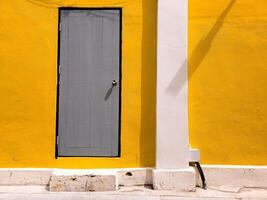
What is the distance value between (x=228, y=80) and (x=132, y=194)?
2.03 meters

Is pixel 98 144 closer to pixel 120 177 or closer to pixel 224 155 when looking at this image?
pixel 120 177

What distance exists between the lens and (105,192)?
568 cm

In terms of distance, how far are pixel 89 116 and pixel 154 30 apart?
1493 mm

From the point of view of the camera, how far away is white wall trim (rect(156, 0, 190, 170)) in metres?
5.89

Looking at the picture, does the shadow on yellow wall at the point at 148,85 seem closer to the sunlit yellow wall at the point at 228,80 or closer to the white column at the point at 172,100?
the white column at the point at 172,100

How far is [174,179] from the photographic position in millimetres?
5816

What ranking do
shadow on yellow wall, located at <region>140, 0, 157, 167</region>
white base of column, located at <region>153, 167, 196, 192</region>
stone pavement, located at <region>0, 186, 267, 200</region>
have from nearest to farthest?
stone pavement, located at <region>0, 186, 267, 200</region>, white base of column, located at <region>153, 167, 196, 192</region>, shadow on yellow wall, located at <region>140, 0, 157, 167</region>

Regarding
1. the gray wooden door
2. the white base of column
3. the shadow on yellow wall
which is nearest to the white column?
the white base of column

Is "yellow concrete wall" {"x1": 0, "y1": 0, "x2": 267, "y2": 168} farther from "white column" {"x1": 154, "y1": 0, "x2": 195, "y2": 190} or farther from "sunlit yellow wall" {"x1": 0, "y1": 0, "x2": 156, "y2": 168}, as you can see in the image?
"white column" {"x1": 154, "y1": 0, "x2": 195, "y2": 190}

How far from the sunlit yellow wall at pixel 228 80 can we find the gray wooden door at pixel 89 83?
1.08 m

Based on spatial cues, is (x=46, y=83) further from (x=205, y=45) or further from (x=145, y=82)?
(x=205, y=45)

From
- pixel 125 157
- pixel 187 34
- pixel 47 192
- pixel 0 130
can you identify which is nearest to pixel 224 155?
pixel 125 157

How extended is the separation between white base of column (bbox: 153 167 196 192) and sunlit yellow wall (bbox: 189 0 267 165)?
38 cm

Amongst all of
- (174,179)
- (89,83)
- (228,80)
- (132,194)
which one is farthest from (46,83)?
(228,80)
